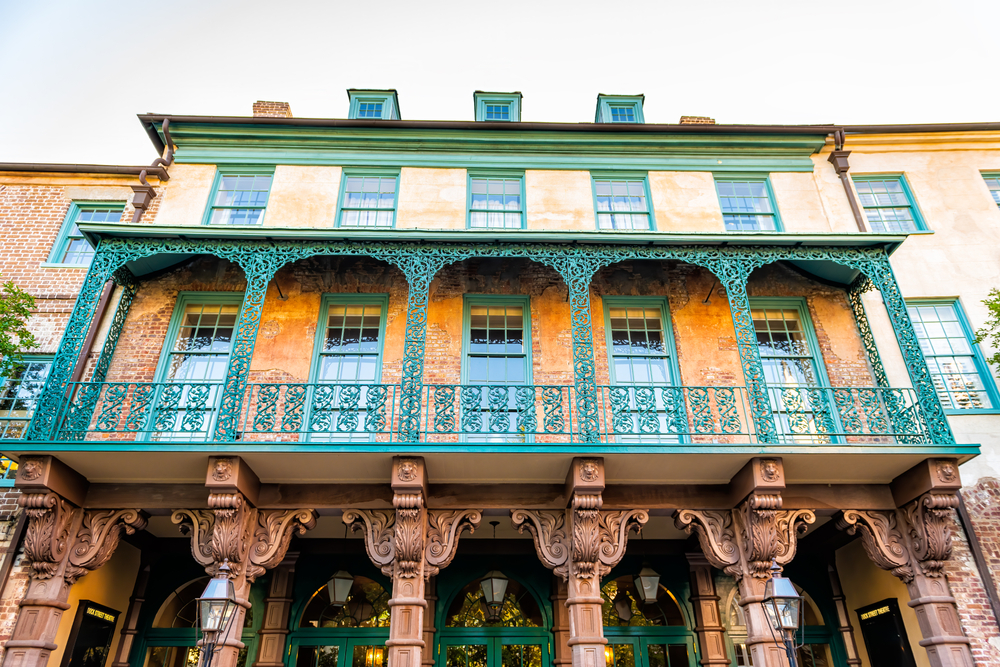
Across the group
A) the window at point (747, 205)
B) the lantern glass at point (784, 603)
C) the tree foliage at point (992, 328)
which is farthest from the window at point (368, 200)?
the tree foliage at point (992, 328)

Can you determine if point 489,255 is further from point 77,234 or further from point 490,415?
point 77,234

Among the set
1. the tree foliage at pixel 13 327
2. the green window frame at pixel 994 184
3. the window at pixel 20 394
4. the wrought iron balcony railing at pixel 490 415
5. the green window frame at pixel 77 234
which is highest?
the green window frame at pixel 994 184

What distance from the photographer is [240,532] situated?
8.41 m

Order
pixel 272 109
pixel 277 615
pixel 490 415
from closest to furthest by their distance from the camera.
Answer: pixel 490 415
pixel 277 615
pixel 272 109

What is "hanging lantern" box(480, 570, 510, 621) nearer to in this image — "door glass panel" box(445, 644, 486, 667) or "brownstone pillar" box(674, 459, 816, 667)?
"door glass panel" box(445, 644, 486, 667)

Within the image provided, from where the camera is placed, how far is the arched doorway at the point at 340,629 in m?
10.2

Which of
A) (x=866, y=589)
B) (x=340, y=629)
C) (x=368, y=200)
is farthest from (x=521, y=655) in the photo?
(x=368, y=200)

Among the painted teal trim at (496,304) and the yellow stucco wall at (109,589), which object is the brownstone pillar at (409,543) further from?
the yellow stucco wall at (109,589)

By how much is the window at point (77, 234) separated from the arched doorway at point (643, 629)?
35.7ft

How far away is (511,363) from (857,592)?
6629mm

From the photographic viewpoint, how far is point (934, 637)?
8.16 metres

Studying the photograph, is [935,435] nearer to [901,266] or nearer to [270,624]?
[901,266]

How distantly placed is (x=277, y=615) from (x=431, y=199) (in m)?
7.47

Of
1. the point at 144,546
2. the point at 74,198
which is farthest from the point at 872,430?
the point at 74,198
